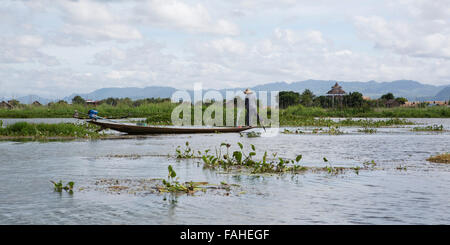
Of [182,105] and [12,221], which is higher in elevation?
[182,105]

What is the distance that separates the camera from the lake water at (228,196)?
673 cm

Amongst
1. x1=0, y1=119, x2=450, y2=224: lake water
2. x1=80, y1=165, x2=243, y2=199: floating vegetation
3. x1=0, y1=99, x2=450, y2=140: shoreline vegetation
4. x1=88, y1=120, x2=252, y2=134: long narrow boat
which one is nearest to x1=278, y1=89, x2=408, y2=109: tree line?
x1=0, y1=99, x2=450, y2=140: shoreline vegetation

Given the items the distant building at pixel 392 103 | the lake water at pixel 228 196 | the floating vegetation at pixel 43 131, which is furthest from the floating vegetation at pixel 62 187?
the distant building at pixel 392 103

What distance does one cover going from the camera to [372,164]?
40.4 feet

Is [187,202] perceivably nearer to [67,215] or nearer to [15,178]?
[67,215]

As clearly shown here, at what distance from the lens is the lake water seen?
6727 millimetres

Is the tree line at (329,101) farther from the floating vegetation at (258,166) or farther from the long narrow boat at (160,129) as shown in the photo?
the floating vegetation at (258,166)

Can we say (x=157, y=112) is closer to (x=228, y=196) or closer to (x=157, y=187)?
(x=157, y=187)

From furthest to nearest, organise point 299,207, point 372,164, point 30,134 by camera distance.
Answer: point 30,134
point 372,164
point 299,207

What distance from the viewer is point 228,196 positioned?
26.5 ft

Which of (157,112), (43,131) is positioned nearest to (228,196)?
(43,131)

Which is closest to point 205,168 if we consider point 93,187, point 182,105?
point 93,187
